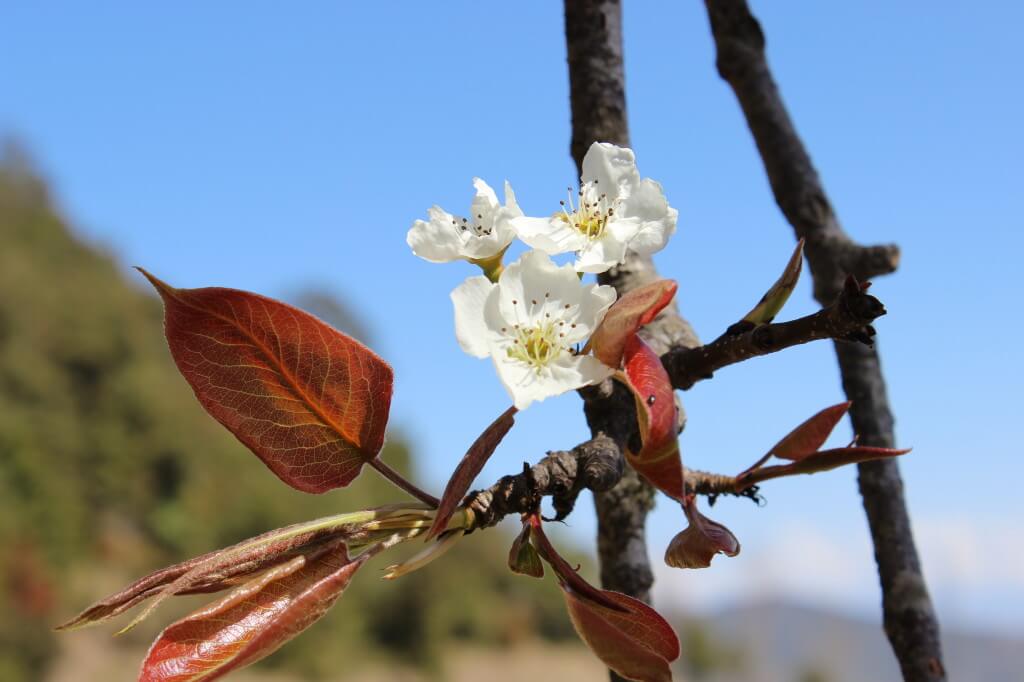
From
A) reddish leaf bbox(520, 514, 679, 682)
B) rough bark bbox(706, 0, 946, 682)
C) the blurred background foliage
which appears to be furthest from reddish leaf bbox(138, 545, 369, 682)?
the blurred background foliage

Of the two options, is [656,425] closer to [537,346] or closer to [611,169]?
[537,346]

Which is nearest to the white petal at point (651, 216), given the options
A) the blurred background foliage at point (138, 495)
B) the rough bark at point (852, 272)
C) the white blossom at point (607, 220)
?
the white blossom at point (607, 220)

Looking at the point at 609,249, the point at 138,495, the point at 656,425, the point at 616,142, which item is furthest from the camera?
the point at 138,495

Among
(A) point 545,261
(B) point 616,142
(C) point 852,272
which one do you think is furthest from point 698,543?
(C) point 852,272

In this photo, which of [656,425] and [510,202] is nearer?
[656,425]

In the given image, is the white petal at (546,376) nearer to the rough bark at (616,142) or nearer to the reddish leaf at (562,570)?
the reddish leaf at (562,570)

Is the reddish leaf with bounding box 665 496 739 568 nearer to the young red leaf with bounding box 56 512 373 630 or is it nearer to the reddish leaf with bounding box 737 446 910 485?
the reddish leaf with bounding box 737 446 910 485
